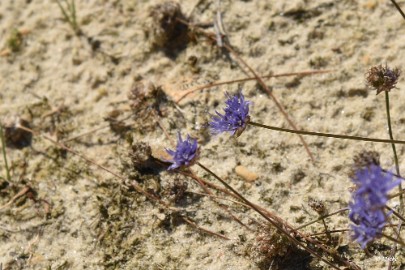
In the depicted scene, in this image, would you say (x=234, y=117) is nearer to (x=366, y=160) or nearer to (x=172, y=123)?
(x=366, y=160)

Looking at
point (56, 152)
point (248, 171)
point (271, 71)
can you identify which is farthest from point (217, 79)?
point (56, 152)

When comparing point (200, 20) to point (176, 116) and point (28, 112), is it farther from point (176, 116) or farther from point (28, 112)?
point (28, 112)

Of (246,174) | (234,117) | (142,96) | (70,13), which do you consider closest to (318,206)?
(246,174)

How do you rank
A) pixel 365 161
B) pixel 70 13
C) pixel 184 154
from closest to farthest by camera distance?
pixel 365 161 < pixel 184 154 < pixel 70 13

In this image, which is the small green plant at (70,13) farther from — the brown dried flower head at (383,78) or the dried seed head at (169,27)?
the brown dried flower head at (383,78)

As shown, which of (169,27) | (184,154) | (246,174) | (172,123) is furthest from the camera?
(169,27)

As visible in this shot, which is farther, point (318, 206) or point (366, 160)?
point (318, 206)

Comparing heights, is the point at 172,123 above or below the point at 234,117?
above

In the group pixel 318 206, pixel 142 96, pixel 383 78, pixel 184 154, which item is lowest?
pixel 184 154

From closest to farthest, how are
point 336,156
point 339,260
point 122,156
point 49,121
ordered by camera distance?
1. point 339,260
2. point 336,156
3. point 122,156
4. point 49,121
